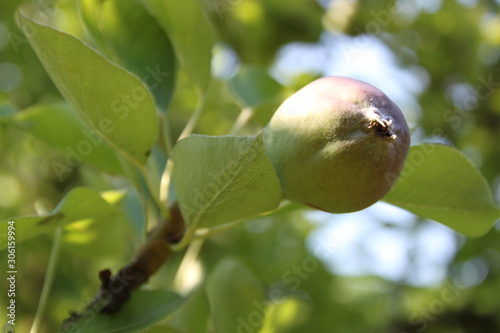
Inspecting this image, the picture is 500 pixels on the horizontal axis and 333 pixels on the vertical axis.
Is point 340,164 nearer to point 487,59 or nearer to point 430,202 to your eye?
point 430,202

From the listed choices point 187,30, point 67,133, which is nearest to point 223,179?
point 187,30

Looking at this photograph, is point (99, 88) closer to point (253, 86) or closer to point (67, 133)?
point (67, 133)

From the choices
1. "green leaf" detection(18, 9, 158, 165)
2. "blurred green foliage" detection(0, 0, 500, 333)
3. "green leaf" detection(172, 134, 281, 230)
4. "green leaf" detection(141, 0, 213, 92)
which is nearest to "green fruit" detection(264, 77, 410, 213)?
"green leaf" detection(172, 134, 281, 230)

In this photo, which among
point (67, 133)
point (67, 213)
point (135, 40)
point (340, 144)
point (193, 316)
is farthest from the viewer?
point (193, 316)

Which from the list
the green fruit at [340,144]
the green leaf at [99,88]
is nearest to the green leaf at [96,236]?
the green leaf at [99,88]

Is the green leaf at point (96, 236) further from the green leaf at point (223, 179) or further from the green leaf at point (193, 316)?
the green leaf at point (223, 179)
